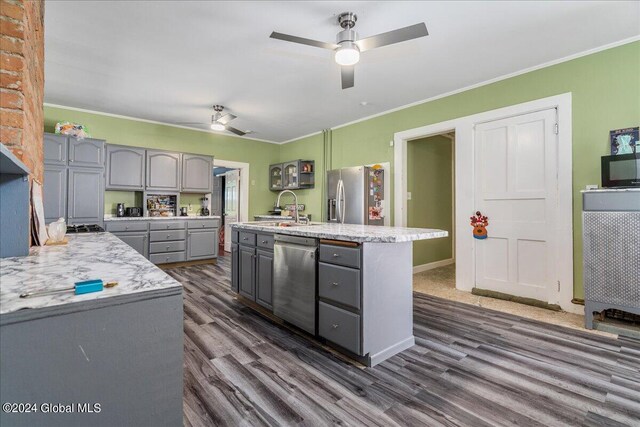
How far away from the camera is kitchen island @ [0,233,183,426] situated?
2.11 feet

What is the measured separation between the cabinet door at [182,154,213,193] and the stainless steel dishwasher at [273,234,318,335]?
3.59 meters

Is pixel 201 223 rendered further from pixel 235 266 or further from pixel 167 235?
pixel 235 266

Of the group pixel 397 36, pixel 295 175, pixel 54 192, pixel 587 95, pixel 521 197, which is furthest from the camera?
pixel 295 175

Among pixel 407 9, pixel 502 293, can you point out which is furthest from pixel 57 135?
pixel 502 293

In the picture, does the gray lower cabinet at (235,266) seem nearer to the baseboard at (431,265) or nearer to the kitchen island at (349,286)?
the kitchen island at (349,286)

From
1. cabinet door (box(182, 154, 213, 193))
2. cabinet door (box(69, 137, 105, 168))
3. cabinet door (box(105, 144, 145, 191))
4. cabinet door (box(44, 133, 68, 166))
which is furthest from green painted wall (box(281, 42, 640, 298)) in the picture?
cabinet door (box(44, 133, 68, 166))

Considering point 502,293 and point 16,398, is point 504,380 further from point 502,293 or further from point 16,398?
point 16,398

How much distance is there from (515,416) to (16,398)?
6.53 ft

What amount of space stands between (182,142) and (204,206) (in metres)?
1.31

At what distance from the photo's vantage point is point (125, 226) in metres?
4.80

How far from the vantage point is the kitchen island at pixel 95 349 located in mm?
643

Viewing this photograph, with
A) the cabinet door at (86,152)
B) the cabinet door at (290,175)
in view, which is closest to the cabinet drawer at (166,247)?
the cabinet door at (86,152)

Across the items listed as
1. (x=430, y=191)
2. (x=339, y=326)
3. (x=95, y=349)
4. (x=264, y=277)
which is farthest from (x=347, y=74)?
(x=430, y=191)

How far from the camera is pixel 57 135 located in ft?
13.9
